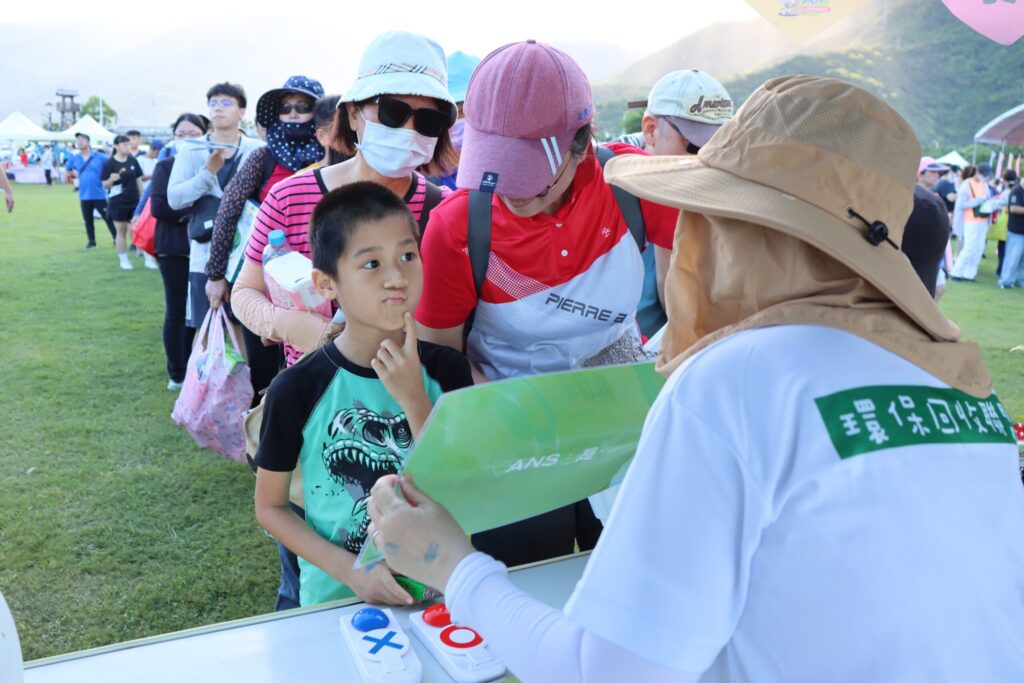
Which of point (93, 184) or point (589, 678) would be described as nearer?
point (589, 678)

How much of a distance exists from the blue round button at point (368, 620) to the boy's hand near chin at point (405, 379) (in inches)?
16.4

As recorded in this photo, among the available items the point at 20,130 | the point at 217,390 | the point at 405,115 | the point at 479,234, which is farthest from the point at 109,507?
the point at 20,130

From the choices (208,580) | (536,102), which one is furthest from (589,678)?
(208,580)

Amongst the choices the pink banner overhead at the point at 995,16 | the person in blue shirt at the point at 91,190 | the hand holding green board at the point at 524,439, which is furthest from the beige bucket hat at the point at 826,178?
the person in blue shirt at the point at 91,190

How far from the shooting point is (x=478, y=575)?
909mm

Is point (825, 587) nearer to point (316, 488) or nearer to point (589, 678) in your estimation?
point (589, 678)

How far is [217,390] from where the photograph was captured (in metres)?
3.52

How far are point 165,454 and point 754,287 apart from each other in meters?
4.13

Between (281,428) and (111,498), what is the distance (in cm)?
270

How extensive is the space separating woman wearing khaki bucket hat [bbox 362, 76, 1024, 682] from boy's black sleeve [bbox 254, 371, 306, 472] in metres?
0.85

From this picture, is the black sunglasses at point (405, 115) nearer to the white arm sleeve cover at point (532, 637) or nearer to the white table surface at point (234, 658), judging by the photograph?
the white table surface at point (234, 658)

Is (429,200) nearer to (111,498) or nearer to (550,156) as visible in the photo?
(550,156)

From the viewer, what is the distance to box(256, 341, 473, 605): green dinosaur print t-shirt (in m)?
1.57

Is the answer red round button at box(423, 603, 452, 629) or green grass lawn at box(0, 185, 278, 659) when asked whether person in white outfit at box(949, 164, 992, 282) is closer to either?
green grass lawn at box(0, 185, 278, 659)
